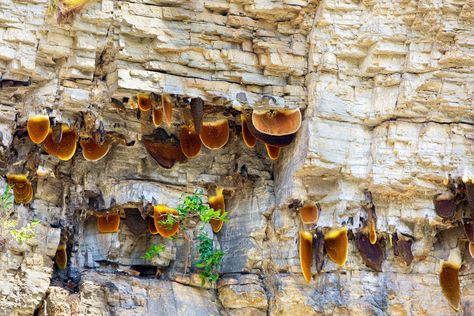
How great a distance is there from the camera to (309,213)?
42.7ft

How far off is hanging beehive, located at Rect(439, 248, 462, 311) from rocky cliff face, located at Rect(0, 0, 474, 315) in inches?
3.1

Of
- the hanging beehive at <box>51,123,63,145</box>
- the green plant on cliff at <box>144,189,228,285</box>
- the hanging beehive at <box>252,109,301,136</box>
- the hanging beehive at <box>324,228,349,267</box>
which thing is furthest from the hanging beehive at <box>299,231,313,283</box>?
the hanging beehive at <box>51,123,63,145</box>

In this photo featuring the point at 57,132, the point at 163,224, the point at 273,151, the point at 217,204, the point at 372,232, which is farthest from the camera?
the point at 217,204

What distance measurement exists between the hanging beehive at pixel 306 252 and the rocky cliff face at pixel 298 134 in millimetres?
141

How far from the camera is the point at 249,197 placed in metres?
13.5

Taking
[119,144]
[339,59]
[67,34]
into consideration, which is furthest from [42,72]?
[339,59]

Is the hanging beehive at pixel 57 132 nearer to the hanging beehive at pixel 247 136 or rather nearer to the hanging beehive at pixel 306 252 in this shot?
the hanging beehive at pixel 247 136

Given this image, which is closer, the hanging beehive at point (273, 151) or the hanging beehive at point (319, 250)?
the hanging beehive at point (319, 250)

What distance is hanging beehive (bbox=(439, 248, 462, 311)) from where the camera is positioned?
1281 cm

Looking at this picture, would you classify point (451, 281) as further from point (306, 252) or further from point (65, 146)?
point (65, 146)

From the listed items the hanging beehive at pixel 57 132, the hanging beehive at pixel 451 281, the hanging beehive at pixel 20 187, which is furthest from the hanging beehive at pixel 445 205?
the hanging beehive at pixel 20 187

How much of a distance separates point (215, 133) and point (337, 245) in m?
1.73

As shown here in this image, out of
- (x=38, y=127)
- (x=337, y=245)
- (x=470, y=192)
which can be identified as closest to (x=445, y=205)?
(x=470, y=192)

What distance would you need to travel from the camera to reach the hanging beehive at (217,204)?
13422 millimetres
